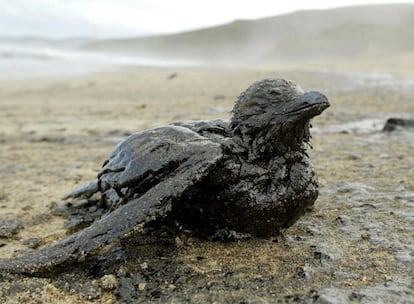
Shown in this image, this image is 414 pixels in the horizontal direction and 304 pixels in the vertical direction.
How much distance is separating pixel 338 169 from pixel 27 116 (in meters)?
7.31

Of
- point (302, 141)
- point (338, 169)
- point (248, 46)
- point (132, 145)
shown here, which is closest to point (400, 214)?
point (302, 141)

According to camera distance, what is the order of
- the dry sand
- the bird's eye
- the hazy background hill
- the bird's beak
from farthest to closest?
the hazy background hill < the bird's eye < the bird's beak < the dry sand

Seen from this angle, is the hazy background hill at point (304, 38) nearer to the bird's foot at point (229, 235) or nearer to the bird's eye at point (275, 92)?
the bird's eye at point (275, 92)

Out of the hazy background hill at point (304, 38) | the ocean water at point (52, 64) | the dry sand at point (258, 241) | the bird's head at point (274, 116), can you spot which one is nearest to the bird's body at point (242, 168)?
the bird's head at point (274, 116)

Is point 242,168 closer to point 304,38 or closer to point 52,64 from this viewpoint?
point 52,64

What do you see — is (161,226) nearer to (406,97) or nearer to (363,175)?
(363,175)

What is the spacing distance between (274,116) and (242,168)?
0.40 metres

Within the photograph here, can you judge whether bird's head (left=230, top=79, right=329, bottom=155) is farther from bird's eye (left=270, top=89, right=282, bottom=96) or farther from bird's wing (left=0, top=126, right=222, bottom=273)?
bird's wing (left=0, top=126, right=222, bottom=273)

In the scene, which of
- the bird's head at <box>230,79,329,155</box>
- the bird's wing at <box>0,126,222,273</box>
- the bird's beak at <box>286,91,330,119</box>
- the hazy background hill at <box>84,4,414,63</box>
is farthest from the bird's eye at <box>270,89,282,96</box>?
the hazy background hill at <box>84,4,414,63</box>

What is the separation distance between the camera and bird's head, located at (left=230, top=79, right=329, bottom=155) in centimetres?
328

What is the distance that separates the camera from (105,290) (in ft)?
9.64

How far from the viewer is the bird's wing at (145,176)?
300cm

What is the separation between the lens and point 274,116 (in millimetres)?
3326

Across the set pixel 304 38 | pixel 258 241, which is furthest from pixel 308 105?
pixel 304 38
